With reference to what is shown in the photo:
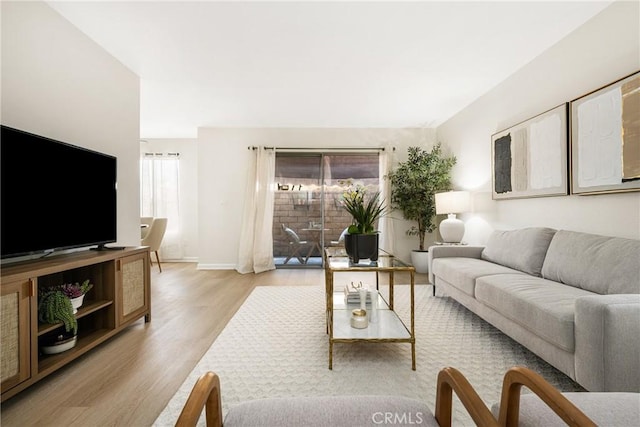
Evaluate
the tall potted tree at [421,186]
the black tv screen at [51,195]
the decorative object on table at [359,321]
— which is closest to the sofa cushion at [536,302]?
the decorative object on table at [359,321]

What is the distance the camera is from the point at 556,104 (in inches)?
103

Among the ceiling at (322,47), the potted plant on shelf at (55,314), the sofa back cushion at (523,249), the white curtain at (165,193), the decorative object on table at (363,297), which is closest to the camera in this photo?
the potted plant on shelf at (55,314)

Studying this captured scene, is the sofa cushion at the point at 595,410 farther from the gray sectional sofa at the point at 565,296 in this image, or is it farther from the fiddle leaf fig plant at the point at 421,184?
the fiddle leaf fig plant at the point at 421,184

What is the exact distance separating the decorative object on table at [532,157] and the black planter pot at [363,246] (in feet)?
5.51

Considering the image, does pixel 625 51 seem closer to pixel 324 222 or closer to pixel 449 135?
pixel 449 135

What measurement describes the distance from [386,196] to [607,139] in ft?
10.1

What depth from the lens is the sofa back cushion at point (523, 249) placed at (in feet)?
8.05

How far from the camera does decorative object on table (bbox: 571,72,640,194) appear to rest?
1.95 meters

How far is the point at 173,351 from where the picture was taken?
7.02 feet

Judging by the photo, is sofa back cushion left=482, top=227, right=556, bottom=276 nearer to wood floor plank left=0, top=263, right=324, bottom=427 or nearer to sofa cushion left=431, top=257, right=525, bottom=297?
sofa cushion left=431, top=257, right=525, bottom=297

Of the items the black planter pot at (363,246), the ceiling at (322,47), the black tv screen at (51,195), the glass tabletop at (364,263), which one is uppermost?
the ceiling at (322,47)

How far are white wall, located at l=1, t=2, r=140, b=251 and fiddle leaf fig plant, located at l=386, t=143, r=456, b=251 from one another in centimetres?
365

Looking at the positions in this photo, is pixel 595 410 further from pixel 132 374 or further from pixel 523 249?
pixel 132 374

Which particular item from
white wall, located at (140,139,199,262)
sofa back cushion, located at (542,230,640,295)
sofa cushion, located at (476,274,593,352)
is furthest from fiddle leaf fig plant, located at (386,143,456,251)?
white wall, located at (140,139,199,262)
